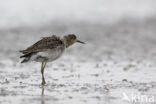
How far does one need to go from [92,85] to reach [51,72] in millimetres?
1777

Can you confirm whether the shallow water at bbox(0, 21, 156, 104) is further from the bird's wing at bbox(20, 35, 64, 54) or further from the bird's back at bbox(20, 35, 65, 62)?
the bird's wing at bbox(20, 35, 64, 54)

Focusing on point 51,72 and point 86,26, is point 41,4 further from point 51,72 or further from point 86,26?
point 51,72

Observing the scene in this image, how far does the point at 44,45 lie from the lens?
8117 mm

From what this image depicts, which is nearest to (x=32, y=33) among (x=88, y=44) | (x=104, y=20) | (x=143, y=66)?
(x=88, y=44)
